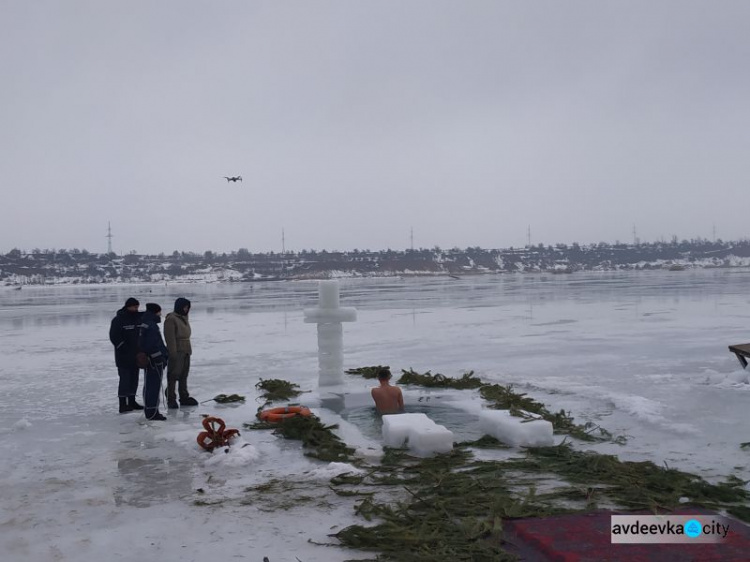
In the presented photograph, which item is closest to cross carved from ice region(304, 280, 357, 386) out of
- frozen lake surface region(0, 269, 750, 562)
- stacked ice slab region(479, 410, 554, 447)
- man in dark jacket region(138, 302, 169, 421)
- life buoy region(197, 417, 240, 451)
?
frozen lake surface region(0, 269, 750, 562)

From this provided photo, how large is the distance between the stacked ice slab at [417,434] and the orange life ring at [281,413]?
152 cm

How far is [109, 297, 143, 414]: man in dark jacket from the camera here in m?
9.62

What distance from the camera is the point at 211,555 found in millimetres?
4531

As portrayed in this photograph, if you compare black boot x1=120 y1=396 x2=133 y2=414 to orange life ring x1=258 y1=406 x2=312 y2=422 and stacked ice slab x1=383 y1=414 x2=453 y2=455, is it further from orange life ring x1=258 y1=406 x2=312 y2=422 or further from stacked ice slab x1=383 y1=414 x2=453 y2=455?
stacked ice slab x1=383 y1=414 x2=453 y2=455

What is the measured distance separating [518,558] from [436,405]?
224 inches

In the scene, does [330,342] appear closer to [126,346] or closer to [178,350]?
[178,350]

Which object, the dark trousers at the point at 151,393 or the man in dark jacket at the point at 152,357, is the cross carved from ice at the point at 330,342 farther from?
the dark trousers at the point at 151,393

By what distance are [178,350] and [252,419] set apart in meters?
1.72

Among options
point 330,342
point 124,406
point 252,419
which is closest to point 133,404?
point 124,406

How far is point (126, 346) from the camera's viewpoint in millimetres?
9633

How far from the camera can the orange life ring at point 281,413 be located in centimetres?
862

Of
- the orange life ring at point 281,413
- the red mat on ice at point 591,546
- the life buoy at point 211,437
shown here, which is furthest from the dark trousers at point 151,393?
the red mat on ice at point 591,546

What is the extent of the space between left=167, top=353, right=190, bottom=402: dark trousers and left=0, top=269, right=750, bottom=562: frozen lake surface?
1.51 ft

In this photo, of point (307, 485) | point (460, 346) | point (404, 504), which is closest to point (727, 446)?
point (404, 504)
